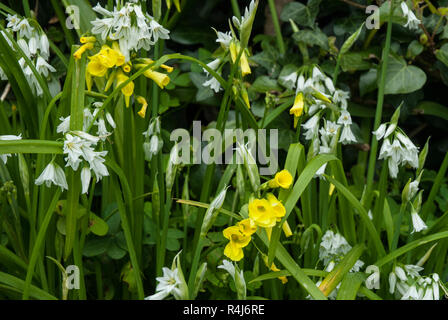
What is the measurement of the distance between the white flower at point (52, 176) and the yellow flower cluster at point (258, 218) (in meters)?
0.46

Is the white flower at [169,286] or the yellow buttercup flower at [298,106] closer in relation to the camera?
the white flower at [169,286]

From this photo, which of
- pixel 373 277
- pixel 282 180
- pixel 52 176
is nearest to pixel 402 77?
pixel 373 277

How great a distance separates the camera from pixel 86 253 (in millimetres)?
1803

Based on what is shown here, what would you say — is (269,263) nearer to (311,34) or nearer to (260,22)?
(311,34)

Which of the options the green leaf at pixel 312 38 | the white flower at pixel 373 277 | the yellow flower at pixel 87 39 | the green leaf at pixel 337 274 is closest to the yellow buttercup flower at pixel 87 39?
the yellow flower at pixel 87 39

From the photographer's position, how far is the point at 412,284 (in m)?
1.56

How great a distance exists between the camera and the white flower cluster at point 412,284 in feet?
5.00

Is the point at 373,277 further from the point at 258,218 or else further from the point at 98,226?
the point at 98,226

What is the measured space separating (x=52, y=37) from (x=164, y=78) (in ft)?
4.72

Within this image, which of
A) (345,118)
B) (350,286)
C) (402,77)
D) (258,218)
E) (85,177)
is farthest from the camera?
(402,77)

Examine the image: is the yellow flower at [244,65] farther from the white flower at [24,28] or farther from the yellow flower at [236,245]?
the white flower at [24,28]

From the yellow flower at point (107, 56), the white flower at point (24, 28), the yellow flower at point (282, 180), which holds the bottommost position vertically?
the yellow flower at point (282, 180)

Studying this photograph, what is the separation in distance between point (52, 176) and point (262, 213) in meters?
0.55
